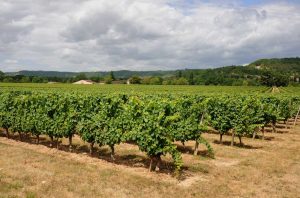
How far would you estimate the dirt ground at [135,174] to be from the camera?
12.2 meters

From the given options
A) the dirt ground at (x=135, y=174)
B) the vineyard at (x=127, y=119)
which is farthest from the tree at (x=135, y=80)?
the dirt ground at (x=135, y=174)

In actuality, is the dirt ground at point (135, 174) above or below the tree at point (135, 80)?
below

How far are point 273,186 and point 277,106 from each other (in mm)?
21265

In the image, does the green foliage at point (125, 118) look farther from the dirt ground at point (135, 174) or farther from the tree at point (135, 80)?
the tree at point (135, 80)

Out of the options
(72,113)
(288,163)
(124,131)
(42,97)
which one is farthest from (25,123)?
(288,163)

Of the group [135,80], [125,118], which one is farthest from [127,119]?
[135,80]

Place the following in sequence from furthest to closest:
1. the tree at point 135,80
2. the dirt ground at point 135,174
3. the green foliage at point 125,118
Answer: the tree at point 135,80 < the green foliage at point 125,118 < the dirt ground at point 135,174

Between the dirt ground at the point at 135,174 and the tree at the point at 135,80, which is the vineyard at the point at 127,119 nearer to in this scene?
the dirt ground at the point at 135,174

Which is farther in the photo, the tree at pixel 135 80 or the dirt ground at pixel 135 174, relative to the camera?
the tree at pixel 135 80

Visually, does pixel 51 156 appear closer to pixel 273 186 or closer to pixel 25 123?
pixel 25 123

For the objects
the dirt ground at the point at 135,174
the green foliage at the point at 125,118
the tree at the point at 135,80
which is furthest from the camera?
the tree at the point at 135,80

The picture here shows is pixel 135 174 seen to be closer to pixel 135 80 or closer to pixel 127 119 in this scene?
pixel 127 119

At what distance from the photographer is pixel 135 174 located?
14289 mm

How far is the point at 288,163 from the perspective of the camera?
1703cm
